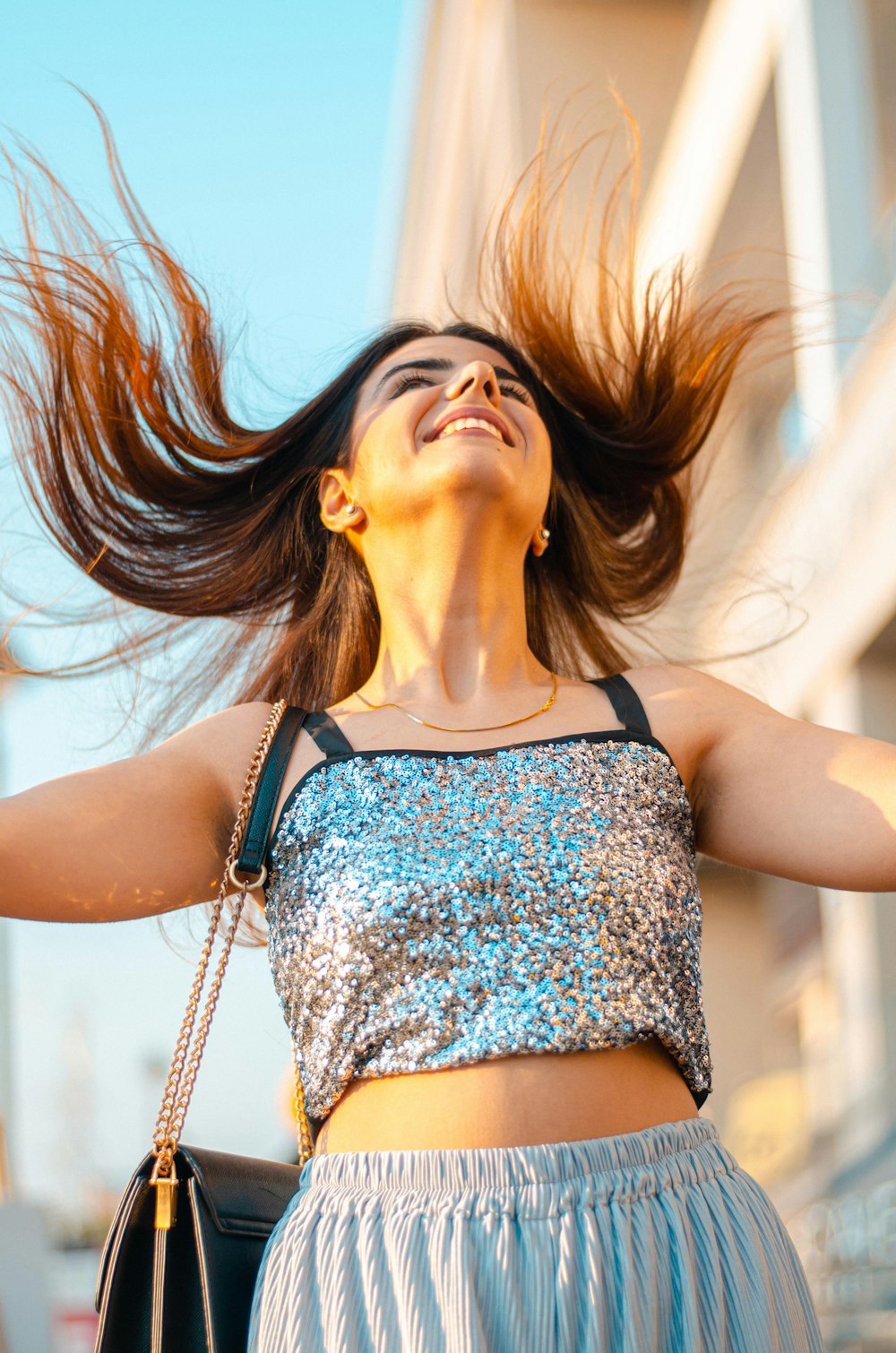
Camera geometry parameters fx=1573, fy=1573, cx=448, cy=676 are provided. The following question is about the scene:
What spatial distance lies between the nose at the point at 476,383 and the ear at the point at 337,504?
26 centimetres

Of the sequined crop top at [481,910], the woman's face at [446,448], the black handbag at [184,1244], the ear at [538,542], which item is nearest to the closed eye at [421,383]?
the woman's face at [446,448]

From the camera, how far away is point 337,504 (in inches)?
104

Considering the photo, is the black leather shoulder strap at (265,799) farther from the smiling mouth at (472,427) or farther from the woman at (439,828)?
the smiling mouth at (472,427)

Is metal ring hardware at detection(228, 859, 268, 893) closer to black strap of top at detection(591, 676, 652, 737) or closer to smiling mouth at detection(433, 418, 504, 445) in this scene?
black strap of top at detection(591, 676, 652, 737)

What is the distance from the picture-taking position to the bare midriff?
1.85 metres

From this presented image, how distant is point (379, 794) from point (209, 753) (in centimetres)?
29

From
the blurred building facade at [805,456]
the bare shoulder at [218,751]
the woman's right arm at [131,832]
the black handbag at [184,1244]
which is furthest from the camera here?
the blurred building facade at [805,456]

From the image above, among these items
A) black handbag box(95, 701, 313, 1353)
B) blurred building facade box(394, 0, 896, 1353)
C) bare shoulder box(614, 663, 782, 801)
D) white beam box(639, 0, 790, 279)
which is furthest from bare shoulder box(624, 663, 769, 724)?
white beam box(639, 0, 790, 279)

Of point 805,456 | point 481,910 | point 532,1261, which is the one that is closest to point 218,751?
point 481,910

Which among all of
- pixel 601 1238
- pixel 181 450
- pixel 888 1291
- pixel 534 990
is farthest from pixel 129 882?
pixel 888 1291

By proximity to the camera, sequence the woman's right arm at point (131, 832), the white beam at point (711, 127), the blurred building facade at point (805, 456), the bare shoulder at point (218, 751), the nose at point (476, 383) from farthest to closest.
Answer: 1. the white beam at point (711, 127)
2. the blurred building facade at point (805, 456)
3. the nose at point (476, 383)
4. the bare shoulder at point (218, 751)
5. the woman's right arm at point (131, 832)

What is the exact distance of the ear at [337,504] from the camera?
103 inches

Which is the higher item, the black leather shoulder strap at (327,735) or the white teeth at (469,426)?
the white teeth at (469,426)

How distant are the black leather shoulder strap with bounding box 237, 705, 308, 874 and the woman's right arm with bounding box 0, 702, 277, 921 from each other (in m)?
0.05
